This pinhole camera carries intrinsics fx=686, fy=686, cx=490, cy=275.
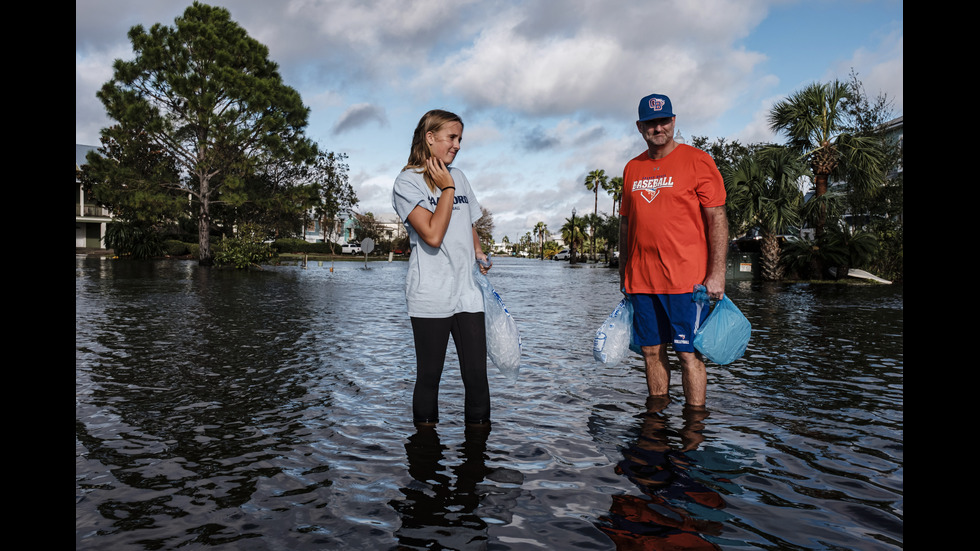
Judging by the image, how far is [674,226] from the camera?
13.9 feet

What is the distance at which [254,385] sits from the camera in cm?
571

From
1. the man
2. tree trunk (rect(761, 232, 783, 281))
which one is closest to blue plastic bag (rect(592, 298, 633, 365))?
the man

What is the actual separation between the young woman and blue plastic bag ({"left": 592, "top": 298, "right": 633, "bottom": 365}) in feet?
3.82

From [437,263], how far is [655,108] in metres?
1.72

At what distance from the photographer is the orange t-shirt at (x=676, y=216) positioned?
4.21 m

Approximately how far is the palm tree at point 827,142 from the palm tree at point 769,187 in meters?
1.28

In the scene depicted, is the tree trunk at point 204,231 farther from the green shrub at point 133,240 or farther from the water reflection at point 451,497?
the water reflection at point 451,497

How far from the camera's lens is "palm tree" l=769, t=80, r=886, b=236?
2564 cm

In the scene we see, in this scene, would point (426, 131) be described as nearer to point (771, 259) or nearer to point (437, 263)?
point (437, 263)

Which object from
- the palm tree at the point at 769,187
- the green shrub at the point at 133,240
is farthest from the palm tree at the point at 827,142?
the green shrub at the point at 133,240

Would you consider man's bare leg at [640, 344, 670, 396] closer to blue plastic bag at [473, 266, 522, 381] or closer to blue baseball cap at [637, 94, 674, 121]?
blue plastic bag at [473, 266, 522, 381]
